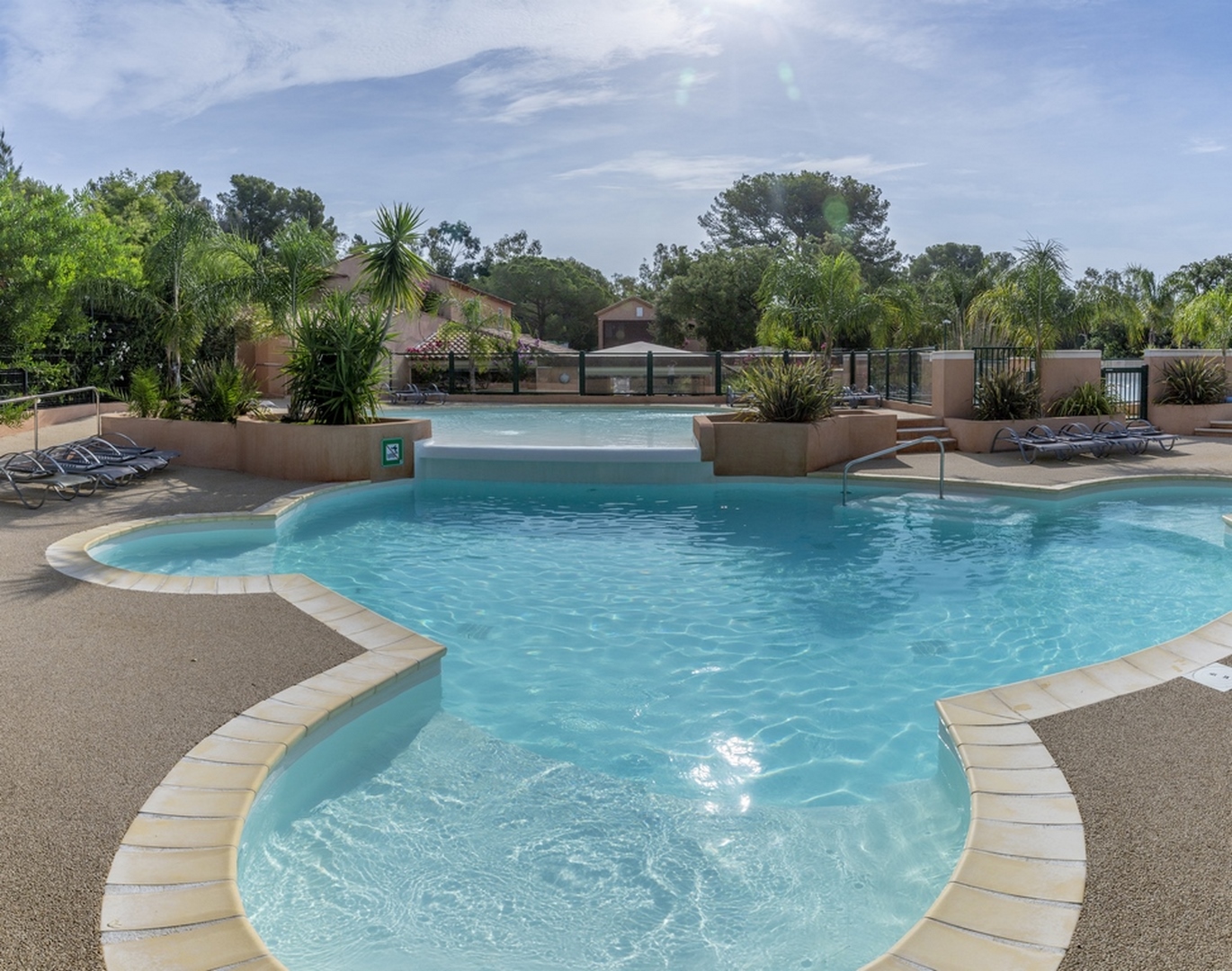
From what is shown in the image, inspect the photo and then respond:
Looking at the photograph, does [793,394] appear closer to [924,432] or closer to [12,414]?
[924,432]

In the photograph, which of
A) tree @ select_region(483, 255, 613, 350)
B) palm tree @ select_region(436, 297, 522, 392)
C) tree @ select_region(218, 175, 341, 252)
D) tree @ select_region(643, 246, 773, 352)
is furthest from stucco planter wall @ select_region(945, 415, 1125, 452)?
tree @ select_region(218, 175, 341, 252)

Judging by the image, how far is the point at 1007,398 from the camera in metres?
16.4

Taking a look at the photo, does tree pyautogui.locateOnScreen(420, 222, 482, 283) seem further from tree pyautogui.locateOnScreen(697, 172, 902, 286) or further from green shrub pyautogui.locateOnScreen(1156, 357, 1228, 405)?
green shrub pyautogui.locateOnScreen(1156, 357, 1228, 405)

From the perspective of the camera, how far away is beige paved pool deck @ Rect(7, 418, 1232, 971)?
2.75 meters

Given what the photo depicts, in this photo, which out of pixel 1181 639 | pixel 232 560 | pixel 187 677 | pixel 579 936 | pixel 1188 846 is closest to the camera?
pixel 1188 846

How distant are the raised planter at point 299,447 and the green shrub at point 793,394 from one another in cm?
509

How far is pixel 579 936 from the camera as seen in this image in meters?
3.40

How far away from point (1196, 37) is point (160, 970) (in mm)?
14104

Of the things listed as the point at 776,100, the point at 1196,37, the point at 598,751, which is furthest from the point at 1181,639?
the point at 776,100

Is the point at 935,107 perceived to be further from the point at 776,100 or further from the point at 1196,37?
the point at 1196,37

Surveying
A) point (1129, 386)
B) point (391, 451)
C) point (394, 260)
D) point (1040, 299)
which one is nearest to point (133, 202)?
point (394, 260)

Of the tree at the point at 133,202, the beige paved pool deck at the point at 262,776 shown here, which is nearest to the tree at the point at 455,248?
the tree at the point at 133,202

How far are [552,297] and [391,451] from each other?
52.0m

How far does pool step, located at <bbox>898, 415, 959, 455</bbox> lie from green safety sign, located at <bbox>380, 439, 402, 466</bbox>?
8109 mm
